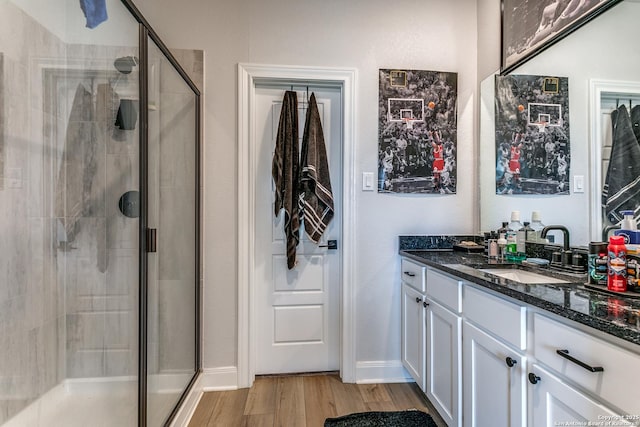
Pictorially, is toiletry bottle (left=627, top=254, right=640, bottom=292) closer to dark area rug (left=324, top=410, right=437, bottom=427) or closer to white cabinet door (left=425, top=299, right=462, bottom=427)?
white cabinet door (left=425, top=299, right=462, bottom=427)

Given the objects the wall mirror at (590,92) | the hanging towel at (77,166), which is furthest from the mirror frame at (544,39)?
the hanging towel at (77,166)

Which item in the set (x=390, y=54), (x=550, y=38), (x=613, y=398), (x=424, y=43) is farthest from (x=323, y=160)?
(x=613, y=398)

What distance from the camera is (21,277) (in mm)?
1178

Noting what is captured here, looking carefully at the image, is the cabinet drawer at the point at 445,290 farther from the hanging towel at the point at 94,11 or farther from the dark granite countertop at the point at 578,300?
the hanging towel at the point at 94,11

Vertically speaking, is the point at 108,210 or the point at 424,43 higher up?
the point at 424,43

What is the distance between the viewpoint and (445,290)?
1531 mm

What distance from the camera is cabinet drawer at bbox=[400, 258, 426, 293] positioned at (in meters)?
1.81

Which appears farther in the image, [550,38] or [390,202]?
[390,202]

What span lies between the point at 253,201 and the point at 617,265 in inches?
74.2

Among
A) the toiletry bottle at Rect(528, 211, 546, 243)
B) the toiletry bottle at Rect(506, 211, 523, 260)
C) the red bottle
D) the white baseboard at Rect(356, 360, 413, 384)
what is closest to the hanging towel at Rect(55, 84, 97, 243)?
the white baseboard at Rect(356, 360, 413, 384)

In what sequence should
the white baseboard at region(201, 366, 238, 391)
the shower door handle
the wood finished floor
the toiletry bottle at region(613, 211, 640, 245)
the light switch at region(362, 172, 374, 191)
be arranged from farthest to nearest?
the light switch at region(362, 172, 374, 191) < the white baseboard at region(201, 366, 238, 391) < the wood finished floor < the shower door handle < the toiletry bottle at region(613, 211, 640, 245)

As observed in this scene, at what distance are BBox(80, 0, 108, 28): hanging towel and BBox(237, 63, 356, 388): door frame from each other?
0.89 metres

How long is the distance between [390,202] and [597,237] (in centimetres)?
111

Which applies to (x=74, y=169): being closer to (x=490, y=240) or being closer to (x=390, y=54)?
(x=390, y=54)
